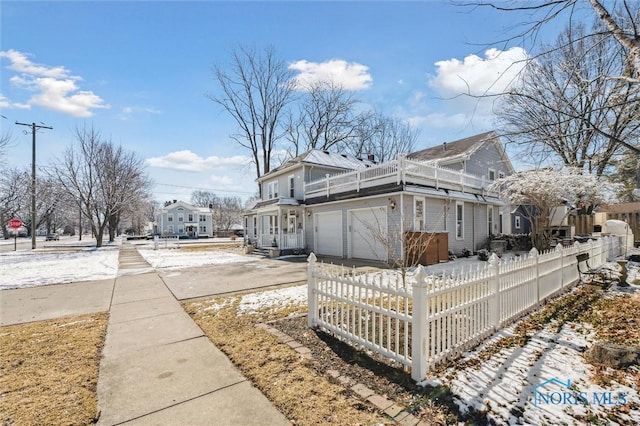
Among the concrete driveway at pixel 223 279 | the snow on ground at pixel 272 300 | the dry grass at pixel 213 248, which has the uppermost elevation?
the snow on ground at pixel 272 300

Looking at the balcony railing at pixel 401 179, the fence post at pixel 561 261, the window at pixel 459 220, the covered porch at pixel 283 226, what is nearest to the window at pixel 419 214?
the balcony railing at pixel 401 179

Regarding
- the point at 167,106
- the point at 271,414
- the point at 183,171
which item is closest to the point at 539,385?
the point at 271,414

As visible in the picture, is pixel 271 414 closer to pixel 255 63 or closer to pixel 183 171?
pixel 255 63

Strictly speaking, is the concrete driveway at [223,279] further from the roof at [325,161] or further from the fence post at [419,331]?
the roof at [325,161]

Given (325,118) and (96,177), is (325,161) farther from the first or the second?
(96,177)

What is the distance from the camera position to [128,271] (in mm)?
11555

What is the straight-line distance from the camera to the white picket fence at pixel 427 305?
334 centimetres

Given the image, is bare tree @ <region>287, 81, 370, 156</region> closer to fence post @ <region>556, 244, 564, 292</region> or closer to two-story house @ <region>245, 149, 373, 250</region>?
two-story house @ <region>245, 149, 373, 250</region>

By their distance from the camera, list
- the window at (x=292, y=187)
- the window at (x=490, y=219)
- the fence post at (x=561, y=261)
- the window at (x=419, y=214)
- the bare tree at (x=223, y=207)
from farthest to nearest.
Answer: the bare tree at (x=223, y=207) < the window at (x=292, y=187) < the window at (x=490, y=219) < the window at (x=419, y=214) < the fence post at (x=561, y=261)

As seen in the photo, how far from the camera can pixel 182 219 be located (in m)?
59.5

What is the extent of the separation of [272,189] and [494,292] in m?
19.3

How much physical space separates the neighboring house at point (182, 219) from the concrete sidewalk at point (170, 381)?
56.2 meters

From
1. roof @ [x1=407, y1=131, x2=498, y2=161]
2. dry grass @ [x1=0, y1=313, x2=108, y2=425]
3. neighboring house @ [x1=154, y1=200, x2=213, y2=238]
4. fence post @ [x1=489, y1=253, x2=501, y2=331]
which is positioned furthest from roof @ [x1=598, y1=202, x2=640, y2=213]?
neighboring house @ [x1=154, y1=200, x2=213, y2=238]

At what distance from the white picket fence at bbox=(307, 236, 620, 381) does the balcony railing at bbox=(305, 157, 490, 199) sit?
21.6 feet
